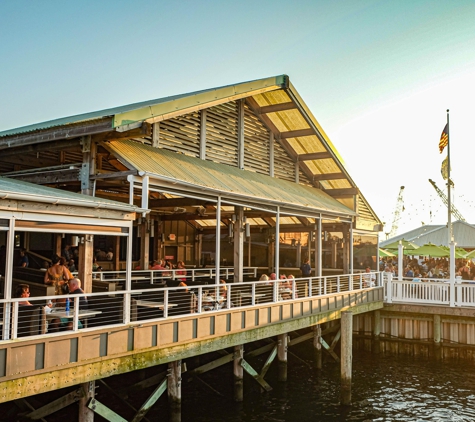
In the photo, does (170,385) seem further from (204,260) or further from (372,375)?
(204,260)

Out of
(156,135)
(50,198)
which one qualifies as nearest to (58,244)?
(156,135)

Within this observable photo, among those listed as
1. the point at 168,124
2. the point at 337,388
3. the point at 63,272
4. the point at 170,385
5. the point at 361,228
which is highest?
the point at 168,124

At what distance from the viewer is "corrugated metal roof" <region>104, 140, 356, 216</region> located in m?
14.0

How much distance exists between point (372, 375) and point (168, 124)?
37.0 feet

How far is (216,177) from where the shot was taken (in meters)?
16.5

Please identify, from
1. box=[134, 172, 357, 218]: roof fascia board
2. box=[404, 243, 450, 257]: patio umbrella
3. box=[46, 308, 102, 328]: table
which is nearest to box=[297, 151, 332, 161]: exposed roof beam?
box=[134, 172, 357, 218]: roof fascia board

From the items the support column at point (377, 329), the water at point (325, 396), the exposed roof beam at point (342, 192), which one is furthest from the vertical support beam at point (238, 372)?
the exposed roof beam at point (342, 192)

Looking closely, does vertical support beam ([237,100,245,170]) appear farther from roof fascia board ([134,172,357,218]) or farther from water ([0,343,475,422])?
water ([0,343,475,422])

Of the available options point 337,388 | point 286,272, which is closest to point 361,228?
point 286,272

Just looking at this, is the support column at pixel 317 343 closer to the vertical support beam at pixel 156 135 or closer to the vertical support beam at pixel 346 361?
the vertical support beam at pixel 346 361

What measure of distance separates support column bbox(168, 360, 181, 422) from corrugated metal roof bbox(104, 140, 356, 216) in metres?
4.48

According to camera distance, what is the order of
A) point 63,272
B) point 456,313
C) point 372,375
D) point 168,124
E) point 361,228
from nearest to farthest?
point 63,272
point 168,124
point 372,375
point 456,313
point 361,228

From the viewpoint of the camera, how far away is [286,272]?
26.5 meters

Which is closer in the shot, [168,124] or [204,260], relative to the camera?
[168,124]
